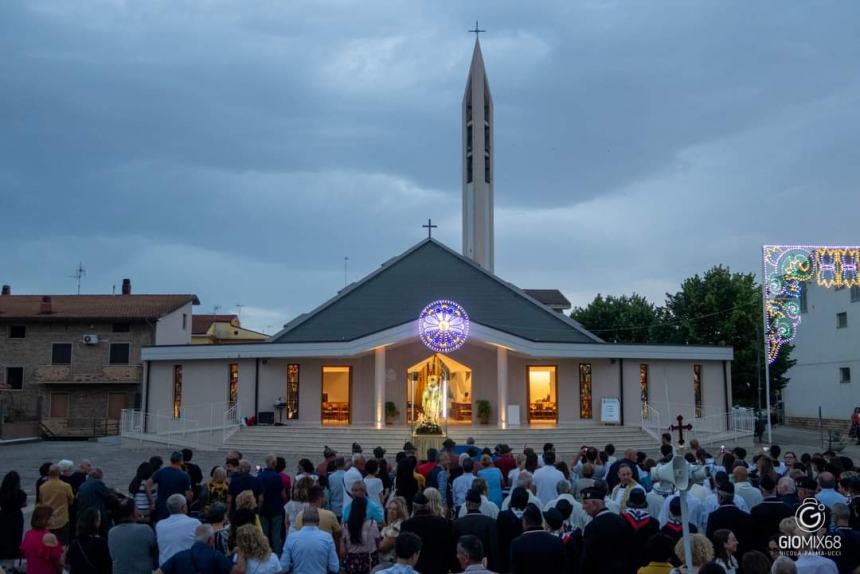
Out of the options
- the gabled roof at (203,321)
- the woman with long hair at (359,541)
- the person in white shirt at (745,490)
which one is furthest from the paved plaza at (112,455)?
the gabled roof at (203,321)

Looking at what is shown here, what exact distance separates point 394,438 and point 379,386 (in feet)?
8.92

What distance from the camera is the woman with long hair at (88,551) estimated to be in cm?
673

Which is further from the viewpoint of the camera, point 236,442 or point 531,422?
point 531,422

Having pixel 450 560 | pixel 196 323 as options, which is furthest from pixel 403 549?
pixel 196 323

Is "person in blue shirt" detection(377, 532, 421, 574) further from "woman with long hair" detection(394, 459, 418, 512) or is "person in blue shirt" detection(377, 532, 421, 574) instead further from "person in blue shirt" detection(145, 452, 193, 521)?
"person in blue shirt" detection(145, 452, 193, 521)

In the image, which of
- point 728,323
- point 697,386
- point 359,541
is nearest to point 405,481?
point 359,541

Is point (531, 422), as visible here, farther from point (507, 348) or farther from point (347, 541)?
point (347, 541)

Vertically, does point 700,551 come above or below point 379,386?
below

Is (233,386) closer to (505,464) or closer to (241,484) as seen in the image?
(505,464)

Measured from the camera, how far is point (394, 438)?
25844mm

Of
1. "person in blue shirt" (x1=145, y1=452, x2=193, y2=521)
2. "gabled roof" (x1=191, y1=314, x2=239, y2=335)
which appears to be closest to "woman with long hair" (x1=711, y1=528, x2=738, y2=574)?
"person in blue shirt" (x1=145, y1=452, x2=193, y2=521)

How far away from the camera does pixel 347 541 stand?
774 cm

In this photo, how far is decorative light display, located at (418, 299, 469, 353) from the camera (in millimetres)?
27406

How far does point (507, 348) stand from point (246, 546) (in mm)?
22689
